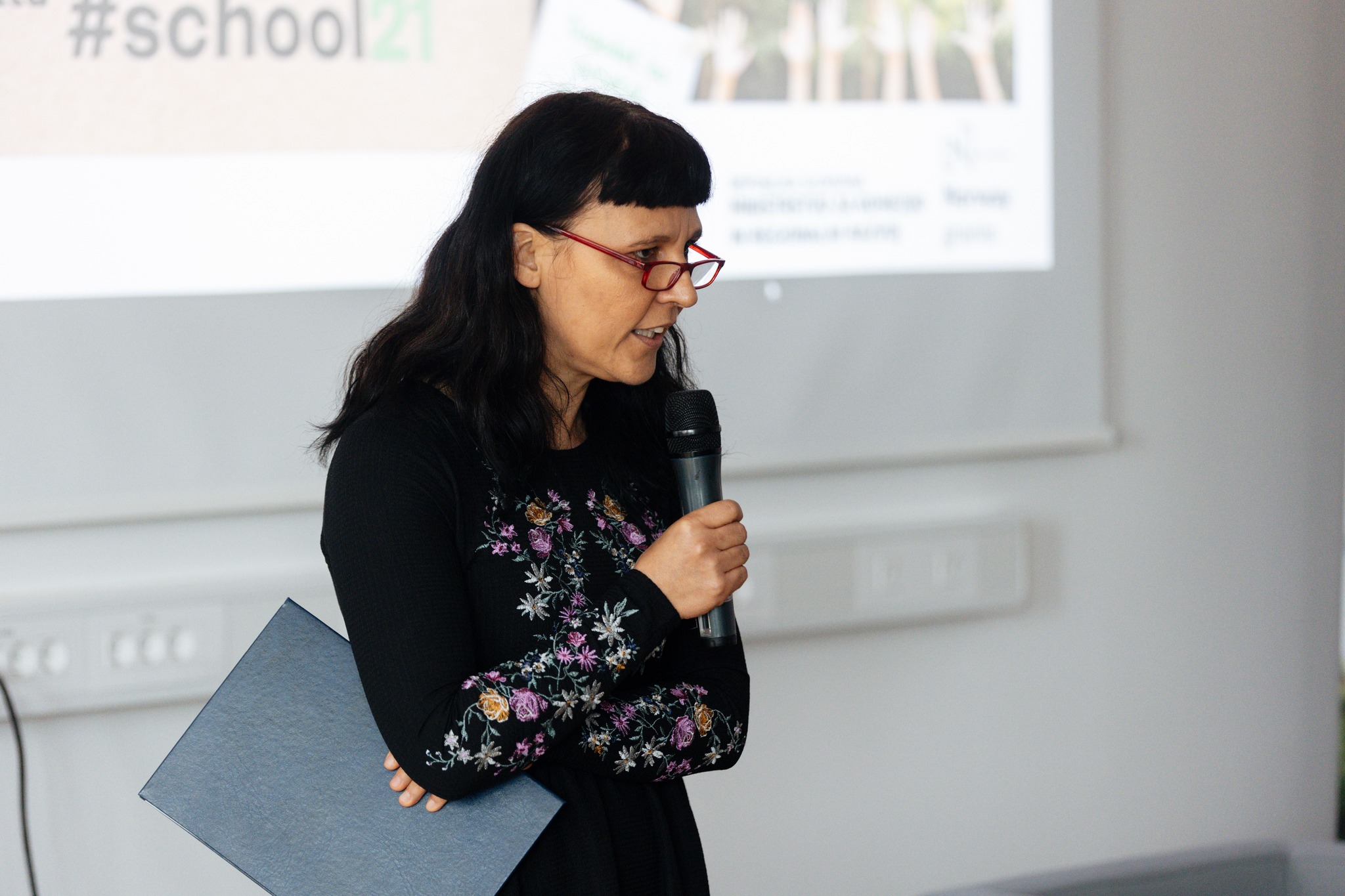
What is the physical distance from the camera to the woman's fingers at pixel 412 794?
1.22 m

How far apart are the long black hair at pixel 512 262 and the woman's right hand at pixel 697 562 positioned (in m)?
0.18

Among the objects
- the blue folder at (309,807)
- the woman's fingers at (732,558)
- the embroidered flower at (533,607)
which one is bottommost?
the blue folder at (309,807)

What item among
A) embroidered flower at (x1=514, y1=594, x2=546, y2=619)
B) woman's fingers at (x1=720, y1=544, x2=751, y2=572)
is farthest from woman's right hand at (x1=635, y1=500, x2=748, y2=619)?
embroidered flower at (x1=514, y1=594, x2=546, y2=619)

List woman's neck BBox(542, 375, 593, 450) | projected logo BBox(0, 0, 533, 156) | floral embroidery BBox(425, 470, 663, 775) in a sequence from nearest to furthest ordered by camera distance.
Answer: floral embroidery BBox(425, 470, 663, 775) < woman's neck BBox(542, 375, 593, 450) < projected logo BBox(0, 0, 533, 156)

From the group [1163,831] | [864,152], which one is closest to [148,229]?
[864,152]

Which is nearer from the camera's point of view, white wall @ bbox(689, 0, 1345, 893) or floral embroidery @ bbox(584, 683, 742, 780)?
floral embroidery @ bbox(584, 683, 742, 780)

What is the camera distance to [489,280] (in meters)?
1.34

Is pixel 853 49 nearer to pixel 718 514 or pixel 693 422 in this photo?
pixel 693 422

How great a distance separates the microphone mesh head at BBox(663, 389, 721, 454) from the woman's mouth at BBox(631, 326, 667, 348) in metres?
0.06

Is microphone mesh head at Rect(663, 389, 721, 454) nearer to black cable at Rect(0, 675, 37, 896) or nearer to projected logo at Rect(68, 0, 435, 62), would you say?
projected logo at Rect(68, 0, 435, 62)

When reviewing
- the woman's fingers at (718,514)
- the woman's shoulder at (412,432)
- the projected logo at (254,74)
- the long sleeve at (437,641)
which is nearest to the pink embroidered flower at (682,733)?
the long sleeve at (437,641)

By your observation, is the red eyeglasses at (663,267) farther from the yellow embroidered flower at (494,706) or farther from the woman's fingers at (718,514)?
the yellow embroidered flower at (494,706)

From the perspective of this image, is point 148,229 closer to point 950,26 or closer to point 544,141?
point 544,141

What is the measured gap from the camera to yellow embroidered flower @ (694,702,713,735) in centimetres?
136
